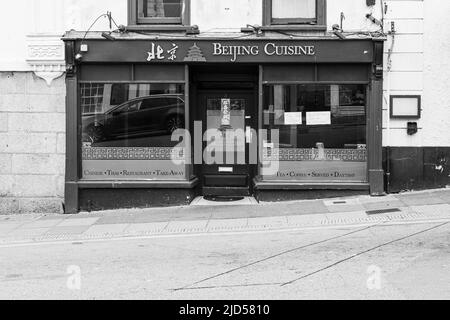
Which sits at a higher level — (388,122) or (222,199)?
(388,122)

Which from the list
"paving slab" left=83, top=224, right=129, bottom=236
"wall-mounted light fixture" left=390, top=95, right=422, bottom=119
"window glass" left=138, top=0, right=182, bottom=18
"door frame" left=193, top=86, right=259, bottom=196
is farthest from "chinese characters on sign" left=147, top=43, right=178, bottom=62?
"wall-mounted light fixture" left=390, top=95, right=422, bottom=119

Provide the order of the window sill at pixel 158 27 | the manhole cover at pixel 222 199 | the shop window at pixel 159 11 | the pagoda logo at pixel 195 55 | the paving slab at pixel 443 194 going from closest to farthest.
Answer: the paving slab at pixel 443 194, the pagoda logo at pixel 195 55, the window sill at pixel 158 27, the shop window at pixel 159 11, the manhole cover at pixel 222 199

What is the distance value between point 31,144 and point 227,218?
446 cm

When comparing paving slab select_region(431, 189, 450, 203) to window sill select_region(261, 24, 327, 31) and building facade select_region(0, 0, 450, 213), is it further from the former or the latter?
window sill select_region(261, 24, 327, 31)

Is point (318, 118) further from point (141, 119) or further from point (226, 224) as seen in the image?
point (141, 119)

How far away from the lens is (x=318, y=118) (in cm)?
1202

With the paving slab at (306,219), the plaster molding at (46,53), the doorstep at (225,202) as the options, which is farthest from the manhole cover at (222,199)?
the plaster molding at (46,53)

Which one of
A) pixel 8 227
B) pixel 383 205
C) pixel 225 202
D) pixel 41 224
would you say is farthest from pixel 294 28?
pixel 8 227

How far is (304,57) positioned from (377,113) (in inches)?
72.9

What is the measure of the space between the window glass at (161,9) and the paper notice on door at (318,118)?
337 centimetres

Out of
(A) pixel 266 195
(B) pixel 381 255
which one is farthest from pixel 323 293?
(A) pixel 266 195

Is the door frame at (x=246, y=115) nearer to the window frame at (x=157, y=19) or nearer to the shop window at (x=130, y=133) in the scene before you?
the shop window at (x=130, y=133)

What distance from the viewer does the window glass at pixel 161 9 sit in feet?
39.5
